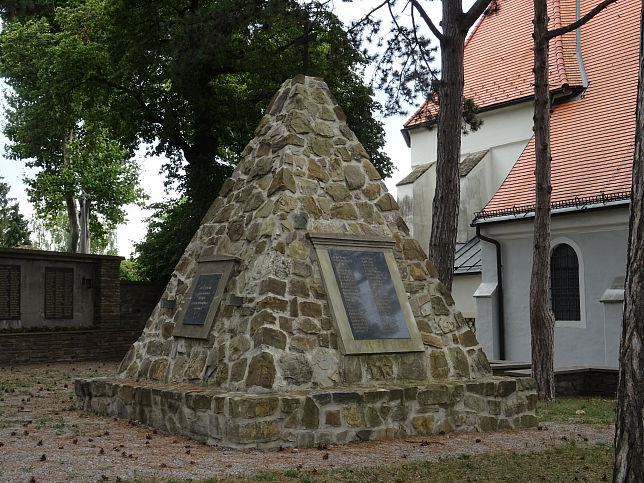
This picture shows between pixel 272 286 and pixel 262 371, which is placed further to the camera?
pixel 272 286

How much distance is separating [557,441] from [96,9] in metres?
19.0

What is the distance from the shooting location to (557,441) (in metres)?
8.42

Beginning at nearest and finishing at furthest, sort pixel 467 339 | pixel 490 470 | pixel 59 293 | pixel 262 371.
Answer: pixel 490 470, pixel 262 371, pixel 467 339, pixel 59 293

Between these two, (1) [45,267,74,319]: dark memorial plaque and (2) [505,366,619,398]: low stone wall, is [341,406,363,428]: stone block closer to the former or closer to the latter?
(2) [505,366,619,398]: low stone wall

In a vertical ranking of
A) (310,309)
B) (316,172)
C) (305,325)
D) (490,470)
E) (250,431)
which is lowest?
(490,470)

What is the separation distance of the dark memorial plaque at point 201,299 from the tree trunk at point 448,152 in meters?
4.86

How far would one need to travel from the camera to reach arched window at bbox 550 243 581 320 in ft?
60.4

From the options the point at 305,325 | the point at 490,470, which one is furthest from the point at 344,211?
the point at 490,470

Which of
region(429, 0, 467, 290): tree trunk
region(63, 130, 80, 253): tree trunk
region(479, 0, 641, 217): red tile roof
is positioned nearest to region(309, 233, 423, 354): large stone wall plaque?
region(429, 0, 467, 290): tree trunk

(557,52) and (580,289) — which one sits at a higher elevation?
(557,52)

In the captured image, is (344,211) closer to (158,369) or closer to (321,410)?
(321,410)

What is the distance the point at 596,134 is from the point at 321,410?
547 inches

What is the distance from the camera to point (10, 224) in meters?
52.4

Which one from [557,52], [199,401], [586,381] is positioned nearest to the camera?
[199,401]
